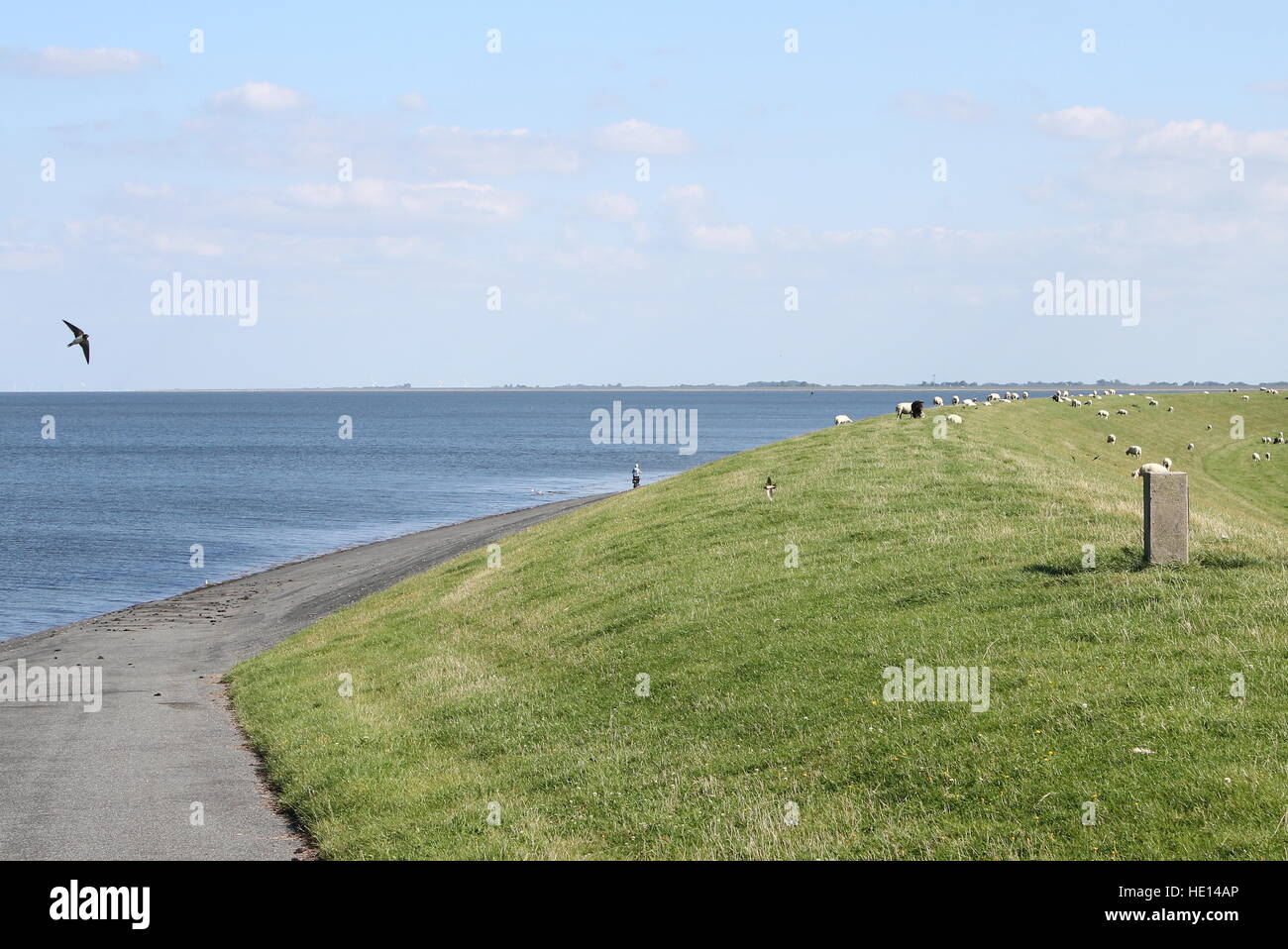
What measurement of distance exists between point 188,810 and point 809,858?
11339mm

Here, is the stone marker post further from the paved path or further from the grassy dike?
the paved path

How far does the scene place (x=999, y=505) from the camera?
29469 mm

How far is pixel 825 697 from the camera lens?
1744 cm

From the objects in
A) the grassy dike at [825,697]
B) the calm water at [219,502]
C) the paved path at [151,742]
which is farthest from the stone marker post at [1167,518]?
the calm water at [219,502]

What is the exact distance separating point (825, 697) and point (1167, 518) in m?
7.89

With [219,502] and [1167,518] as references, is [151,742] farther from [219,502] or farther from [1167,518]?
[219,502]

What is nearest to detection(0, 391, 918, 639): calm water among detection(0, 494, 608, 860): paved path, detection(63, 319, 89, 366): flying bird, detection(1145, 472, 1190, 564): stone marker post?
detection(0, 494, 608, 860): paved path

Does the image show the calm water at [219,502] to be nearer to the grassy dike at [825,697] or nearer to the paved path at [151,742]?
the paved path at [151,742]

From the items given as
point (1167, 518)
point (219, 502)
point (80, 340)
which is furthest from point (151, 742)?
point (219, 502)

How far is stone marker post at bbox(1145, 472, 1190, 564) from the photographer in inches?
790

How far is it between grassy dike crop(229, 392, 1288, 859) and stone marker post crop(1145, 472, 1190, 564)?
18.0 inches

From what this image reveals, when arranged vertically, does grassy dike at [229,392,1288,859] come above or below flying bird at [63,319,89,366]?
below

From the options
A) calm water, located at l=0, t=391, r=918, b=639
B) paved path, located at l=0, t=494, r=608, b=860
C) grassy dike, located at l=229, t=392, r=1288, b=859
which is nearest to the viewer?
grassy dike, located at l=229, t=392, r=1288, b=859
